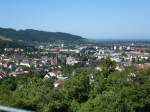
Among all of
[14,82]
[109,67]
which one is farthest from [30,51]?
[109,67]

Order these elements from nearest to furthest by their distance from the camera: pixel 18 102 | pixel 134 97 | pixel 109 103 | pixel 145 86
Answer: pixel 109 103, pixel 18 102, pixel 134 97, pixel 145 86

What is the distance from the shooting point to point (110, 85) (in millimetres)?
24047

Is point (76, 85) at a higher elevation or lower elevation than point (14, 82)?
higher

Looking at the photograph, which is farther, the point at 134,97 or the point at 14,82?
the point at 14,82

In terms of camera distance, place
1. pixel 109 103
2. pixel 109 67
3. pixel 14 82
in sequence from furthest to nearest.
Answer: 1. pixel 14 82
2. pixel 109 67
3. pixel 109 103

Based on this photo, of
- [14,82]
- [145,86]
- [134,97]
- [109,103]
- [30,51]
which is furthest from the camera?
[30,51]

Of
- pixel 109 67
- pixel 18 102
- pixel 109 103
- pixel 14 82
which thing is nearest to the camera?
pixel 109 103

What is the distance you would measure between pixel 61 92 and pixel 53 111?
3326 millimetres

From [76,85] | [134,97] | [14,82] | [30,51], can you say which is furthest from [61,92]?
[30,51]

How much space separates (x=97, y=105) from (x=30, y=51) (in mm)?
112019

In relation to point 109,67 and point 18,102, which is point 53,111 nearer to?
point 18,102

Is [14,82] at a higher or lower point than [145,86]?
lower

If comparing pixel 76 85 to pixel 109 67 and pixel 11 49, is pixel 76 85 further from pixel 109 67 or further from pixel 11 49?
pixel 11 49

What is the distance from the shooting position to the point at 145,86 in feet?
76.1
